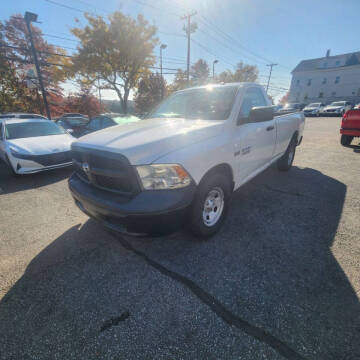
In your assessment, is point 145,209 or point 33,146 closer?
point 145,209

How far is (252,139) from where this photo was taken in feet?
9.24

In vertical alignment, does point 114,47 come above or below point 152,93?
above

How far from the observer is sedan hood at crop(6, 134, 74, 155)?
4.68 meters

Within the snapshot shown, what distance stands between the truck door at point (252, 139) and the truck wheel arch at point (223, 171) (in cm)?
20

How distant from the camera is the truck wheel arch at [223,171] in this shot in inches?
83.5

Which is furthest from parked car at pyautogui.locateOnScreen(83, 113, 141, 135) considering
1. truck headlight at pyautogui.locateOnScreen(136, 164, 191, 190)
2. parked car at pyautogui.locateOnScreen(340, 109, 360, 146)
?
parked car at pyautogui.locateOnScreen(340, 109, 360, 146)

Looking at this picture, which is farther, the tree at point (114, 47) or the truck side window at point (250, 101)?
the tree at point (114, 47)

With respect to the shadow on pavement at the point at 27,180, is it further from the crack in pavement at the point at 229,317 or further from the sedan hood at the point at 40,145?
the crack in pavement at the point at 229,317

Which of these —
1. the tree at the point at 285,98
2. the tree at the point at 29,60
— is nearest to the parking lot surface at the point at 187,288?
the tree at the point at 29,60

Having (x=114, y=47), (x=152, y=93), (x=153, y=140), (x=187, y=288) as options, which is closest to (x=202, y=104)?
(x=153, y=140)

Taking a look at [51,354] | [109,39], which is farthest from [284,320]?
[109,39]

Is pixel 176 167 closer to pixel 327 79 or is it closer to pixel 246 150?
pixel 246 150

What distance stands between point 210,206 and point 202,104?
152 cm

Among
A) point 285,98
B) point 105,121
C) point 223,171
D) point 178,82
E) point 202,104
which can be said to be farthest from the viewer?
point 285,98
